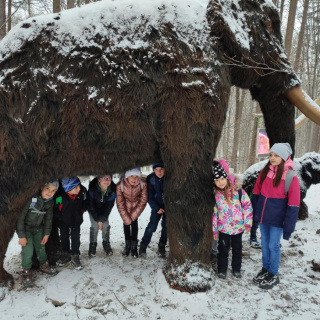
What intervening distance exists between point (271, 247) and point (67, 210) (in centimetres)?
265

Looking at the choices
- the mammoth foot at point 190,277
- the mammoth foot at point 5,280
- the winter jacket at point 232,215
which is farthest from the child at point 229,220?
the mammoth foot at point 5,280

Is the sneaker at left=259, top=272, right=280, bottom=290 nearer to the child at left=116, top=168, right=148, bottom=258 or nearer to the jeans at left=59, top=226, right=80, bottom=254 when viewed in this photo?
the child at left=116, top=168, right=148, bottom=258

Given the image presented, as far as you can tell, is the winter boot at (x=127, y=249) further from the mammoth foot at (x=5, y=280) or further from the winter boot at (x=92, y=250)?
the mammoth foot at (x=5, y=280)

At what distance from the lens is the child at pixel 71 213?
3617mm

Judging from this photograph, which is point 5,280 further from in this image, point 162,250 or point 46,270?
point 162,250

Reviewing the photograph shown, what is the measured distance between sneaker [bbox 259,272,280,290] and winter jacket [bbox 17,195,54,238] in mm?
2749

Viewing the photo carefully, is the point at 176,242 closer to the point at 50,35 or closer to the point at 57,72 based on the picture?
the point at 57,72

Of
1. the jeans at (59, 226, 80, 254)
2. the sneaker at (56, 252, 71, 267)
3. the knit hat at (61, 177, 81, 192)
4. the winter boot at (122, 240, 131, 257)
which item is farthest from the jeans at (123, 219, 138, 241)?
the knit hat at (61, 177, 81, 192)

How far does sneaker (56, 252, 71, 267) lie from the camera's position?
3.76 metres

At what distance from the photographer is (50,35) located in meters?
2.72

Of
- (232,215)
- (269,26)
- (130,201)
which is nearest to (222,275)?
(232,215)

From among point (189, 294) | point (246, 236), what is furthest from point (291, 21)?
point (189, 294)

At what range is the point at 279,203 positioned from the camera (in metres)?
3.16

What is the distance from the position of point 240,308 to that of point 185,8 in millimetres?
3240
